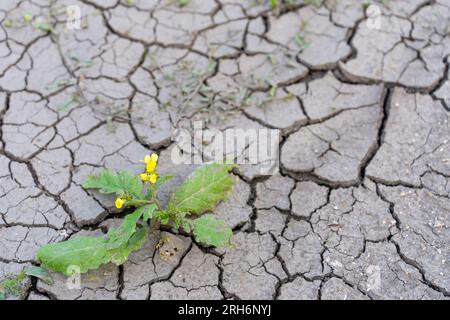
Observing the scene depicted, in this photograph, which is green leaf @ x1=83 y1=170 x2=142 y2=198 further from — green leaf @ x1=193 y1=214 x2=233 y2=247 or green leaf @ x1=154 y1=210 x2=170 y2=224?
green leaf @ x1=193 y1=214 x2=233 y2=247

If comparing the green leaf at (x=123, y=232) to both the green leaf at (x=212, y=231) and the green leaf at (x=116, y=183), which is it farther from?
the green leaf at (x=212, y=231)

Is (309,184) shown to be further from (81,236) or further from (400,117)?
(81,236)

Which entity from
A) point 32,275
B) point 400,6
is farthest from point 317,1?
point 32,275

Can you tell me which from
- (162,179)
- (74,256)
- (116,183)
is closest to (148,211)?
(162,179)

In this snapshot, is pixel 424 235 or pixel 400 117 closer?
pixel 424 235

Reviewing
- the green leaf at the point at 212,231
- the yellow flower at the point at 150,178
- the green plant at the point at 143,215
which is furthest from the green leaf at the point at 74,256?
the green leaf at the point at 212,231

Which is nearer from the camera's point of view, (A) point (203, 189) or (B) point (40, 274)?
(B) point (40, 274)

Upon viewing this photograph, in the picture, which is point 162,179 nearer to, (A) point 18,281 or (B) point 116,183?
(B) point 116,183
